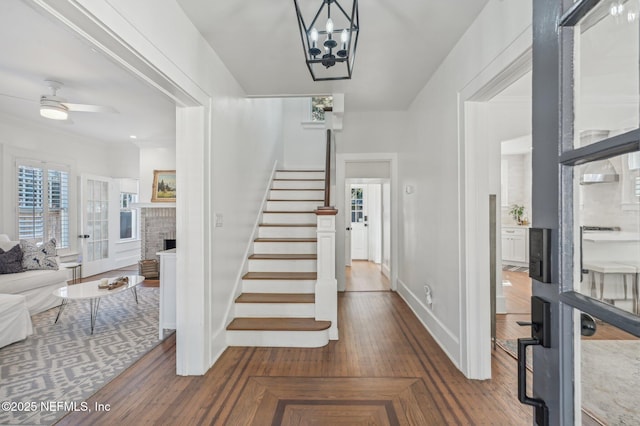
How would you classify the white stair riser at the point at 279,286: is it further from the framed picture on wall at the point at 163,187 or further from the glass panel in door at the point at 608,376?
the framed picture on wall at the point at 163,187

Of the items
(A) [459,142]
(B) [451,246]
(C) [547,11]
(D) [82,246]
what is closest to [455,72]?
(A) [459,142]

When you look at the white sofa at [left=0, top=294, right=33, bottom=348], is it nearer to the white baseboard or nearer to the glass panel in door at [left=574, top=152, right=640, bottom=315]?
the white baseboard

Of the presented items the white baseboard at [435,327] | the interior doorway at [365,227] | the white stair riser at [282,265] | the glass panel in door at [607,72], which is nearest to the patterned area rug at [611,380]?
the glass panel in door at [607,72]

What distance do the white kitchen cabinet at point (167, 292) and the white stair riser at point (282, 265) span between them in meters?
0.88

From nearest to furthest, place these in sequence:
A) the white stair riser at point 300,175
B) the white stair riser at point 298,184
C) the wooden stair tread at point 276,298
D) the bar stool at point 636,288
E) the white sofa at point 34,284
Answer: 1. the bar stool at point 636,288
2. the wooden stair tread at point 276,298
3. the white sofa at point 34,284
4. the white stair riser at point 298,184
5. the white stair riser at point 300,175

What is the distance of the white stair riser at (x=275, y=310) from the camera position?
2.99 m

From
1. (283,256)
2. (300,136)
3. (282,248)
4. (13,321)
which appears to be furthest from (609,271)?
(300,136)

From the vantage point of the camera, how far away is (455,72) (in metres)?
2.47

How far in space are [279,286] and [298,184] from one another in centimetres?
232

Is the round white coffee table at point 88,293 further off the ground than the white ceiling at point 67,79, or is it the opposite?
the white ceiling at point 67,79

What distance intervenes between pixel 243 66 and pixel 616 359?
10.2 ft

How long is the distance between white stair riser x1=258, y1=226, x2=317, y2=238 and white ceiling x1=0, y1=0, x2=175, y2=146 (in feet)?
6.41

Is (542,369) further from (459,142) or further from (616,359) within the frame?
(459,142)

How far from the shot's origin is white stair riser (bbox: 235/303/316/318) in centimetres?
299
